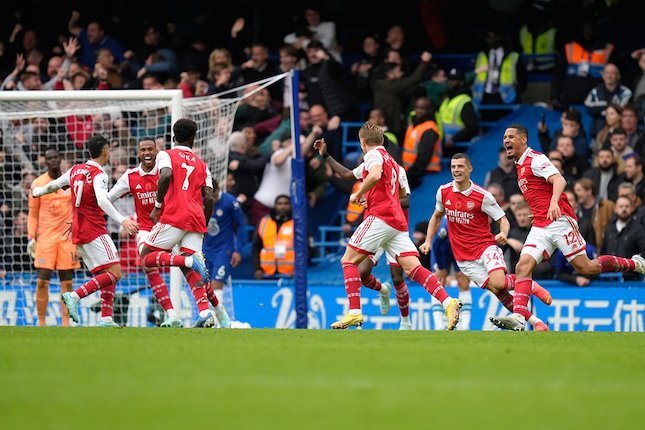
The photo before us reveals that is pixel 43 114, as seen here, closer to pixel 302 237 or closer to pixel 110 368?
pixel 302 237

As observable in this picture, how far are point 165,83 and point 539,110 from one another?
6.25 metres

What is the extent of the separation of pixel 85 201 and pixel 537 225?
495 cm

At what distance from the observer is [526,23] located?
22.6 m

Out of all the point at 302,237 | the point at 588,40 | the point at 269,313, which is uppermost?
the point at 588,40

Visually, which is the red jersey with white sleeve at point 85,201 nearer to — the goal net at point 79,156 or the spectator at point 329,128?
the goal net at point 79,156

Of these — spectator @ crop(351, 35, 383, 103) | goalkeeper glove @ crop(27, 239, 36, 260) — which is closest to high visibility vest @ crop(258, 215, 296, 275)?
spectator @ crop(351, 35, 383, 103)

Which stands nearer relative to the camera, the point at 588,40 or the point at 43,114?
the point at 43,114

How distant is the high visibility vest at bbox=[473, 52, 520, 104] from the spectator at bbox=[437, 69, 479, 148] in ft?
1.15

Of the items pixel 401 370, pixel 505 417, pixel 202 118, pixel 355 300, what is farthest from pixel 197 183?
pixel 505 417

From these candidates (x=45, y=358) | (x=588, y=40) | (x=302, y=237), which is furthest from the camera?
(x=588, y=40)

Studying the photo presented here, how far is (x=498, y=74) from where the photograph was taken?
21422 millimetres

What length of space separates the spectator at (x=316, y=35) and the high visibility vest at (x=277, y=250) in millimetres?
3877

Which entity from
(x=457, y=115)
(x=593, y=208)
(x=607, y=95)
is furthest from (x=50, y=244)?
(x=607, y=95)

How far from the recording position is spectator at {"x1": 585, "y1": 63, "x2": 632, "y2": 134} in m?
19.9
